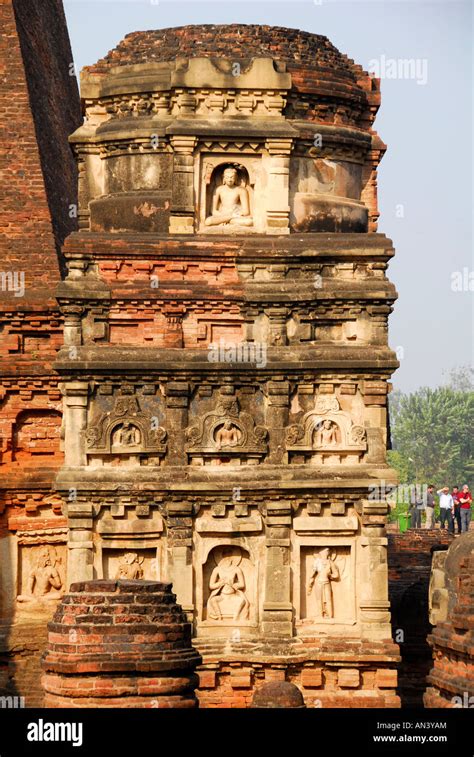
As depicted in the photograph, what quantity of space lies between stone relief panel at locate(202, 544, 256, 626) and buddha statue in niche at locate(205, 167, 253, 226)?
186 inches

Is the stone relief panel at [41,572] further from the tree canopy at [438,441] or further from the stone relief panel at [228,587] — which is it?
the tree canopy at [438,441]

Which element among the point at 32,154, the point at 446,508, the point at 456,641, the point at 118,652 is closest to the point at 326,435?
the point at 456,641

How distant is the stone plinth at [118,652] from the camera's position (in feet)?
53.9

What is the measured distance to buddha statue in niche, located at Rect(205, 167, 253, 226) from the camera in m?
26.3

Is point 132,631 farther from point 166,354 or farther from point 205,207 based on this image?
point 205,207

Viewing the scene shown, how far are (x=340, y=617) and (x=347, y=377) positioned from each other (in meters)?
3.32

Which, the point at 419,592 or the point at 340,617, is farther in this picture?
the point at 419,592

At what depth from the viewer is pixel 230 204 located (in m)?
26.4

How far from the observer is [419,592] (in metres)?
29.2

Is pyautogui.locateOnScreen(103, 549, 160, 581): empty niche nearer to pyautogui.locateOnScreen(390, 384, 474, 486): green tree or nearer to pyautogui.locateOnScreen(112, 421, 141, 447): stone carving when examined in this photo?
pyautogui.locateOnScreen(112, 421, 141, 447): stone carving

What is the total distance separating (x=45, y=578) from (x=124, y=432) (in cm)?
312

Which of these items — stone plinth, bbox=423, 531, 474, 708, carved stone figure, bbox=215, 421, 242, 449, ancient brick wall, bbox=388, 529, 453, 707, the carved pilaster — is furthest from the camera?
ancient brick wall, bbox=388, 529, 453, 707

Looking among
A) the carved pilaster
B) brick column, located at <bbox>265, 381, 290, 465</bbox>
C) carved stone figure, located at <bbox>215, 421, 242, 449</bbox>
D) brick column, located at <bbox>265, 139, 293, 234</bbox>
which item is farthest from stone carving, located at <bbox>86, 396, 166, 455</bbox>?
brick column, located at <bbox>265, 139, 293, 234</bbox>

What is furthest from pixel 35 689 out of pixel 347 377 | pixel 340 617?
pixel 347 377
